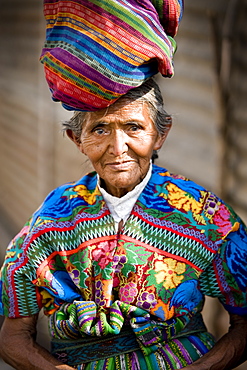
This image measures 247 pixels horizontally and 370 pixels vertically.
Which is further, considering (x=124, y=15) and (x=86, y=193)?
(x=86, y=193)

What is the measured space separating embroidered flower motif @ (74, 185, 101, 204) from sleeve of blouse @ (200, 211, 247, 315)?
0.55 m

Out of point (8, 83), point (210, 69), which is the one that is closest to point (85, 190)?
point (210, 69)

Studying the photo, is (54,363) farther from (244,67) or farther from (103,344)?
(244,67)

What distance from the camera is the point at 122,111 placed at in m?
2.28

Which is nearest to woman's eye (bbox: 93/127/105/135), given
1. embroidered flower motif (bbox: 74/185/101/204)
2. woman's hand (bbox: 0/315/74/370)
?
embroidered flower motif (bbox: 74/185/101/204)

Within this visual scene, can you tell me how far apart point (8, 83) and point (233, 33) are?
3564 mm

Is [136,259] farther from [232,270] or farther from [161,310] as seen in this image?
[232,270]

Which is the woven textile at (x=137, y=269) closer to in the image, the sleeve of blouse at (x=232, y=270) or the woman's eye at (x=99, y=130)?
the sleeve of blouse at (x=232, y=270)

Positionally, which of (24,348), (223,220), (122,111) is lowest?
(24,348)

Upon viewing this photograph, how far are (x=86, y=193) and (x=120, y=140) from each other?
38 centimetres

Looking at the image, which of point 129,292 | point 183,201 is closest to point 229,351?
point 129,292

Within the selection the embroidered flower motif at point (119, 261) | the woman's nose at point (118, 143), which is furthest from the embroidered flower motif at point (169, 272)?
the woman's nose at point (118, 143)

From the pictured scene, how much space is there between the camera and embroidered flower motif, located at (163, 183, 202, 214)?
2.46 metres

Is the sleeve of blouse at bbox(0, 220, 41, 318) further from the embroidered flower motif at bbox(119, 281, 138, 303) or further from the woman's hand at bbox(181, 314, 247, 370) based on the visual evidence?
the woman's hand at bbox(181, 314, 247, 370)
